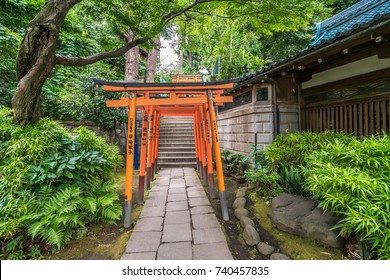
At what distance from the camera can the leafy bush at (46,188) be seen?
252 cm

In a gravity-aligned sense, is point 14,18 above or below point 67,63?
above

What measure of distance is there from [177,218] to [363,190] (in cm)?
265

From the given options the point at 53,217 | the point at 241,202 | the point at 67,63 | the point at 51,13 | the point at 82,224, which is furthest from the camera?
the point at 67,63

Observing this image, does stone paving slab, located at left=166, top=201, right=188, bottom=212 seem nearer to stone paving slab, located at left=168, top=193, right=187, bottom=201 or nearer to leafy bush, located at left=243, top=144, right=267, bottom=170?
stone paving slab, located at left=168, top=193, right=187, bottom=201

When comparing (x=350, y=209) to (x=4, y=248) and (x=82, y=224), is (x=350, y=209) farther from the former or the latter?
(x=4, y=248)

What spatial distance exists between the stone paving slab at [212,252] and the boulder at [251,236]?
0.34m

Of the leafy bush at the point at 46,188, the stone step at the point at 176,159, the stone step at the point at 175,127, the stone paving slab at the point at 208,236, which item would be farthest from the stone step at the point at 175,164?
the stone paving slab at the point at 208,236

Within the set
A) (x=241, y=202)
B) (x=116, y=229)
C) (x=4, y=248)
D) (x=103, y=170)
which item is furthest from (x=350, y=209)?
(x=4, y=248)

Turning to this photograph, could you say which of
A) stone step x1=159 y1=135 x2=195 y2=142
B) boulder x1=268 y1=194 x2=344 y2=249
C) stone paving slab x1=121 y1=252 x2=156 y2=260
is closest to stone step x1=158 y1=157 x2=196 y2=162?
stone step x1=159 y1=135 x2=195 y2=142

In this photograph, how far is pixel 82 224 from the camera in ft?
9.45

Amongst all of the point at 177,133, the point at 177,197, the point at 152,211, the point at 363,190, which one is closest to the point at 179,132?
the point at 177,133

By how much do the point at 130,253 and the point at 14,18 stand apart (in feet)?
27.1

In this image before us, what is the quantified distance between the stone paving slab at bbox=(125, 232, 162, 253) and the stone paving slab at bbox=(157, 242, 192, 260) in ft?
0.38

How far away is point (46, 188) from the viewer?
114 inches
